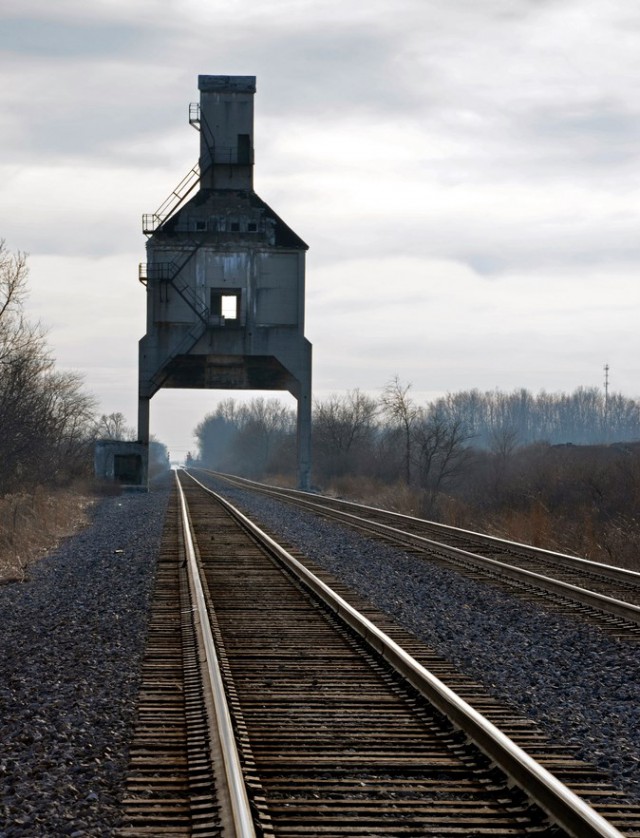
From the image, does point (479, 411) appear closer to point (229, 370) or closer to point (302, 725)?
point (229, 370)

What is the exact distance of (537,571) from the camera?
14.9m

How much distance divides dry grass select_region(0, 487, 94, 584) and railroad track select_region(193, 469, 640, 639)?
647 cm

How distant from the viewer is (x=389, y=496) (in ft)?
124

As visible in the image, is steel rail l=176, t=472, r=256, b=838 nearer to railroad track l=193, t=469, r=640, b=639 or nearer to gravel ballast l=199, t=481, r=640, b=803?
gravel ballast l=199, t=481, r=640, b=803

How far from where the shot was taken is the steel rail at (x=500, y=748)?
4.49 m

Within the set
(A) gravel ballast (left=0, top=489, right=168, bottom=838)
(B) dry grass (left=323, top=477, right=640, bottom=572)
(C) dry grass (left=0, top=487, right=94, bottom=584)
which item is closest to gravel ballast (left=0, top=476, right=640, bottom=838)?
(A) gravel ballast (left=0, top=489, right=168, bottom=838)

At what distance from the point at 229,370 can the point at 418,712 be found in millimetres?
40279

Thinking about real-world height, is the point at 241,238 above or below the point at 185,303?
above

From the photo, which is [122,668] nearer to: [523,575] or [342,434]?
[523,575]

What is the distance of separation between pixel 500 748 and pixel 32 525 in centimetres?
1979

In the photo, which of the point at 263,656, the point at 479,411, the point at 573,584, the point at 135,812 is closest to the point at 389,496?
the point at 573,584

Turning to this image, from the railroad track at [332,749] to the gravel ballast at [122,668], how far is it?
204mm

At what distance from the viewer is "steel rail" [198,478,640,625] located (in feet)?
36.2

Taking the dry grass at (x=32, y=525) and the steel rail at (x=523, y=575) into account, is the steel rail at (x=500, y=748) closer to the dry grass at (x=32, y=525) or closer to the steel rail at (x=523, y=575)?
the steel rail at (x=523, y=575)
